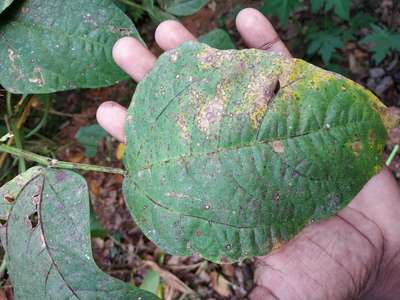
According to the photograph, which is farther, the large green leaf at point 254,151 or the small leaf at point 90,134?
the small leaf at point 90,134

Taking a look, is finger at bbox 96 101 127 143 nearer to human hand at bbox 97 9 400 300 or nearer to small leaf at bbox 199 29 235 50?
human hand at bbox 97 9 400 300

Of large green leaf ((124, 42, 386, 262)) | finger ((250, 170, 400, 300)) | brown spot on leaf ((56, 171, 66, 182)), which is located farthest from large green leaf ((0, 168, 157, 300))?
finger ((250, 170, 400, 300))

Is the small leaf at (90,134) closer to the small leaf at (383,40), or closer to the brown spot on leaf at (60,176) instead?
the brown spot on leaf at (60,176)

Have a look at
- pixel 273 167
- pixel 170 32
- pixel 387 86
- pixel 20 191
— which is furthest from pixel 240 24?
pixel 387 86

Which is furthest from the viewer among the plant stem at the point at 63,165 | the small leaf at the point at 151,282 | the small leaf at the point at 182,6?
the small leaf at the point at 151,282

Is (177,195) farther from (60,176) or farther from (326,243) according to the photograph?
(326,243)

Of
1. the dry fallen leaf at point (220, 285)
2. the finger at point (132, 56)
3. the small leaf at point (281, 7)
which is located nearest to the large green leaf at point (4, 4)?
the finger at point (132, 56)
